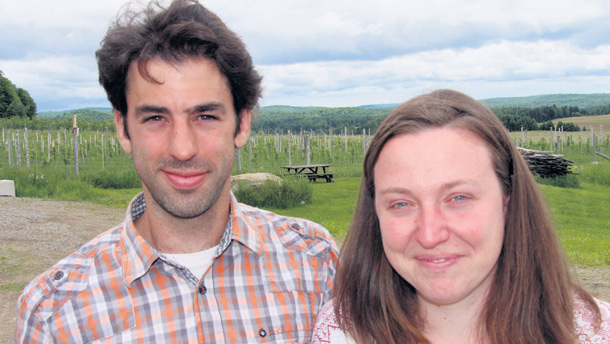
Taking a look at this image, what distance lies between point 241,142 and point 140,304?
82 centimetres

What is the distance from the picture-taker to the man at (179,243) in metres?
2.12

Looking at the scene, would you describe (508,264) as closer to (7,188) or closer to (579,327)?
(579,327)

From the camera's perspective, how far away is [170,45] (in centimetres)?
229

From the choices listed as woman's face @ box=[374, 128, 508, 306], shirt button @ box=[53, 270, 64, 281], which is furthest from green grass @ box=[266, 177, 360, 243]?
woman's face @ box=[374, 128, 508, 306]

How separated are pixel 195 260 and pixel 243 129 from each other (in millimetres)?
646

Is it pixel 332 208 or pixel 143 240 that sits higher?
pixel 143 240

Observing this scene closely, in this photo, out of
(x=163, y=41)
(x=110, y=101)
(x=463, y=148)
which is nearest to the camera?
(x=463, y=148)

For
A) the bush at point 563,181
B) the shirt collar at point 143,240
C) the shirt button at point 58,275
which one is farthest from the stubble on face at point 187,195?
the bush at point 563,181

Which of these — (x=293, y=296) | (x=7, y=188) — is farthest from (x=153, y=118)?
(x=7, y=188)

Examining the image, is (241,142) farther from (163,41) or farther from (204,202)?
(163,41)

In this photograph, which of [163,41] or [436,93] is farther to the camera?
[163,41]

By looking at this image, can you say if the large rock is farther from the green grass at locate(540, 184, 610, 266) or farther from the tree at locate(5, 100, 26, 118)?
the tree at locate(5, 100, 26, 118)

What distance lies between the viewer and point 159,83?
2.21m

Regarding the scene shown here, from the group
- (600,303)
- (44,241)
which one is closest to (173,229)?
(600,303)
